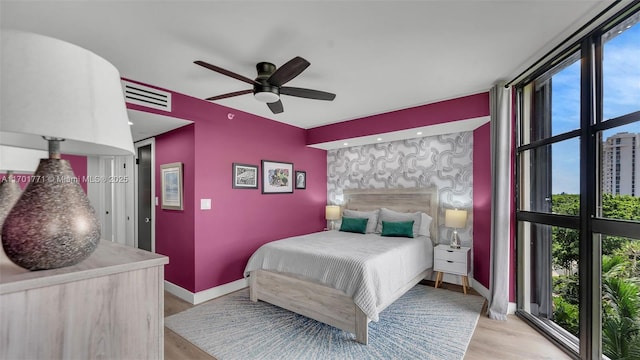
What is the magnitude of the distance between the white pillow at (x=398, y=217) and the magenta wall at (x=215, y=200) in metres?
1.59

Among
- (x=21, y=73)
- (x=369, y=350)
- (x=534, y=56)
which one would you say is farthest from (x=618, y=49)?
(x=21, y=73)

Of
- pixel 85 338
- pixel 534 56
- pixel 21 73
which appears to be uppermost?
pixel 534 56

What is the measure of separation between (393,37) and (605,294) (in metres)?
2.46

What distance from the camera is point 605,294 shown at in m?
2.05

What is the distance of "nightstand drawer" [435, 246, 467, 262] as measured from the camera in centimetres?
366

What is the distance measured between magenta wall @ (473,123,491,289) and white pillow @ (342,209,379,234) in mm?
1439

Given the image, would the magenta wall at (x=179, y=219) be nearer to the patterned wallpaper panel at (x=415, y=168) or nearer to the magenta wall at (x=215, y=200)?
the magenta wall at (x=215, y=200)

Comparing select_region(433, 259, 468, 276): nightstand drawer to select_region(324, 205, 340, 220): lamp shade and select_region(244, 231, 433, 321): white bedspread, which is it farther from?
select_region(324, 205, 340, 220): lamp shade

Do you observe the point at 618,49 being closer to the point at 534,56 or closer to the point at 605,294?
the point at 534,56

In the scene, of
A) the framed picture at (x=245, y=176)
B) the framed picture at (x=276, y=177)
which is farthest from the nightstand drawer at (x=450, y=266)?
the framed picture at (x=245, y=176)

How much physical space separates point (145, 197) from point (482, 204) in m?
4.84

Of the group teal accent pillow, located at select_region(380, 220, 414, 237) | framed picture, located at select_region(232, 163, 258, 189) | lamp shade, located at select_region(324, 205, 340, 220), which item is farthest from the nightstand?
framed picture, located at select_region(232, 163, 258, 189)

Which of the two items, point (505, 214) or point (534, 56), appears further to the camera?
point (505, 214)

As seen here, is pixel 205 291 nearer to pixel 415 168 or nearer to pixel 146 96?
pixel 146 96
